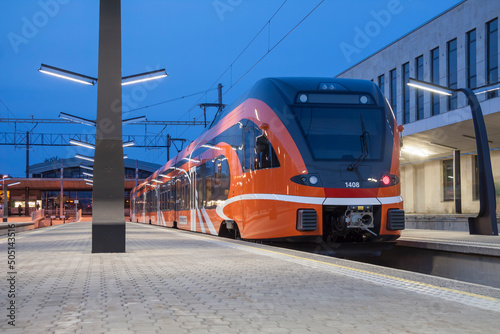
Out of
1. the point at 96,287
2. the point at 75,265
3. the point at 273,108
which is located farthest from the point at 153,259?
the point at 273,108

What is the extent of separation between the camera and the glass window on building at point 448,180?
3275cm

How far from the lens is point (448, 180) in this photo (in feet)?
108

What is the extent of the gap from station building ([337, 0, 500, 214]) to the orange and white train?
35.4ft

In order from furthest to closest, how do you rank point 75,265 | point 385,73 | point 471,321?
point 385,73, point 75,265, point 471,321

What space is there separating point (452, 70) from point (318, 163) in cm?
2293

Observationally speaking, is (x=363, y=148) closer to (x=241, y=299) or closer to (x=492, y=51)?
(x=241, y=299)

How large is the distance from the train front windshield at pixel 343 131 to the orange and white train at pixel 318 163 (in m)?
0.02

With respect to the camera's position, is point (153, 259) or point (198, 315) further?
point (153, 259)

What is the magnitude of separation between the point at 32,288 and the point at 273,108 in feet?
23.7

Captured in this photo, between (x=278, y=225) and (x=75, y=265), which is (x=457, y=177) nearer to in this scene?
(x=278, y=225)

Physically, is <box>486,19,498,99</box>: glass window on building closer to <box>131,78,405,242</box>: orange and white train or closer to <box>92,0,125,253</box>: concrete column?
<box>131,78,405,242</box>: orange and white train

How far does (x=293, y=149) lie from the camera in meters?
12.0

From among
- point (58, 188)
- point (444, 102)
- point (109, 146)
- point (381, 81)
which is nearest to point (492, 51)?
point (444, 102)

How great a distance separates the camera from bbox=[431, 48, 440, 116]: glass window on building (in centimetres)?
3356
